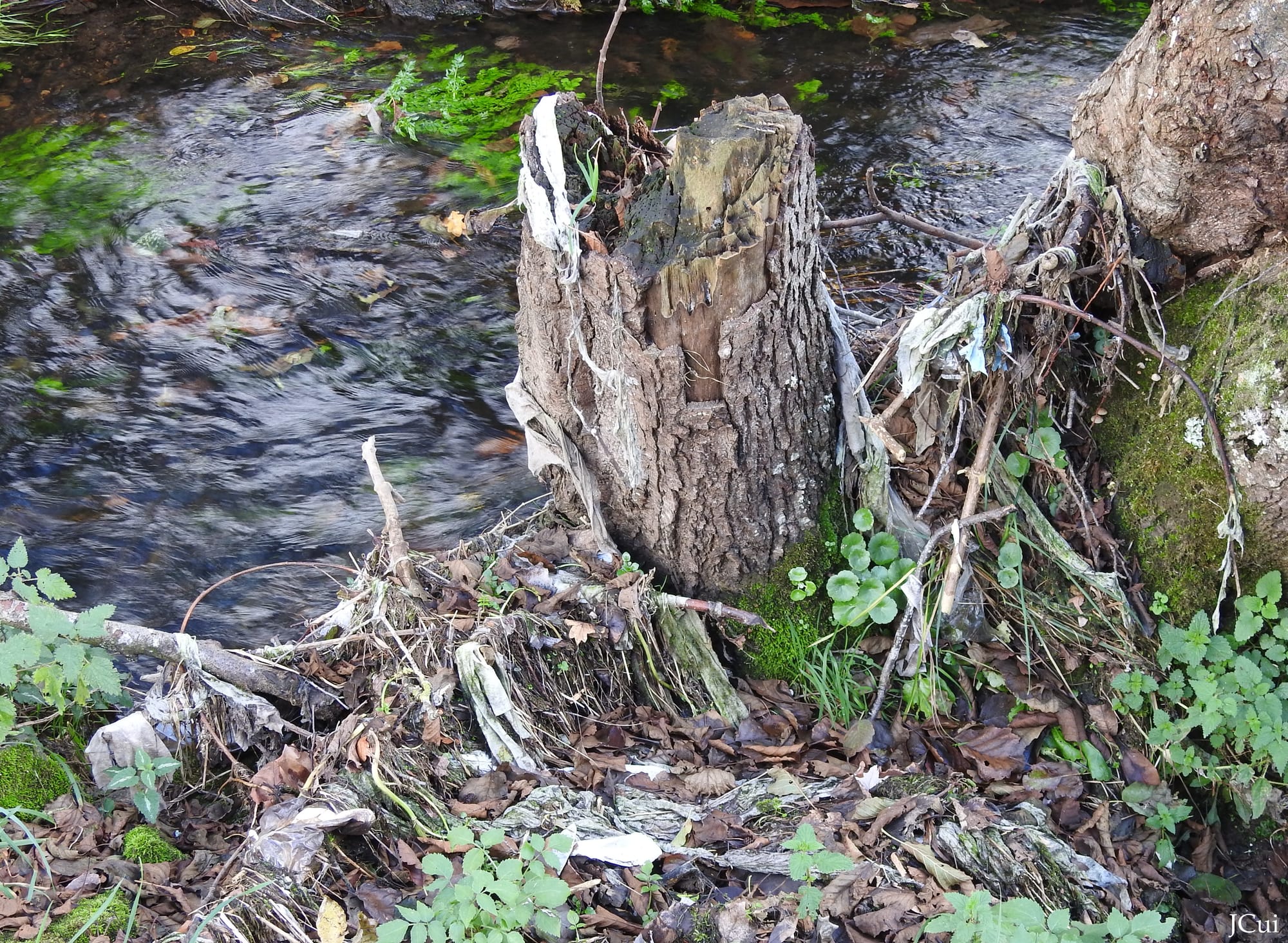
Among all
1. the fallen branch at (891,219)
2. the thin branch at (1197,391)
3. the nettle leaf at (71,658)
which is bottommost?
the nettle leaf at (71,658)

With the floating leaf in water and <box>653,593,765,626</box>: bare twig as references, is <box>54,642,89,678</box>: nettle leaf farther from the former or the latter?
the floating leaf in water

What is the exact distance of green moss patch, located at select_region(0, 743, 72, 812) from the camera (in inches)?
108

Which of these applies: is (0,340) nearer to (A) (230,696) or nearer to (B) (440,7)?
(A) (230,696)

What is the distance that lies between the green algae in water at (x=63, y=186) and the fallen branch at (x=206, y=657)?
369 centimetres

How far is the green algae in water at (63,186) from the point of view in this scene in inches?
224

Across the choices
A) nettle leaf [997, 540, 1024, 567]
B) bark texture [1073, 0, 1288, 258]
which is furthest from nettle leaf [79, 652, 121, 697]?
bark texture [1073, 0, 1288, 258]

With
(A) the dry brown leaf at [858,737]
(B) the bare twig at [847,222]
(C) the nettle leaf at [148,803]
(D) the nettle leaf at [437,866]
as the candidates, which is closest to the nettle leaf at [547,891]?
(D) the nettle leaf at [437,866]

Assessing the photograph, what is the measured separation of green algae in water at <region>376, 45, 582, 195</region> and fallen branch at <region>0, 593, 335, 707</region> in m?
3.81

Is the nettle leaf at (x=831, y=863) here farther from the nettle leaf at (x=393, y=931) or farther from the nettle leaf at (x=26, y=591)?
the nettle leaf at (x=26, y=591)

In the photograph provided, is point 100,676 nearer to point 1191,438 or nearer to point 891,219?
point 891,219

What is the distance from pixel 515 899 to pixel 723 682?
1045 mm

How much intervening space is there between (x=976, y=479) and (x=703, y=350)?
0.94m

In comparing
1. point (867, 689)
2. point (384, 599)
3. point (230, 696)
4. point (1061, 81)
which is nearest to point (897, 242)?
point (1061, 81)

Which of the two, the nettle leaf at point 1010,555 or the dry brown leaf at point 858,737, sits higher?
the nettle leaf at point 1010,555
